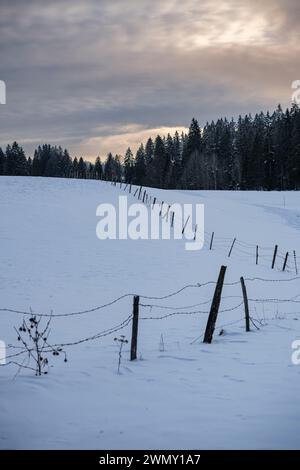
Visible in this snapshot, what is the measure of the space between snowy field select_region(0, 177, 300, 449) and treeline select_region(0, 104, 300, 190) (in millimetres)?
50284

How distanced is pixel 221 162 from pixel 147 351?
92.0m

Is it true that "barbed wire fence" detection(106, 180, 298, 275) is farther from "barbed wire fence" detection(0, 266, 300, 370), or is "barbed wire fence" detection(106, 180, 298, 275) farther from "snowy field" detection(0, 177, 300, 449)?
"barbed wire fence" detection(0, 266, 300, 370)

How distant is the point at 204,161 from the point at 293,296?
7805 centimetres

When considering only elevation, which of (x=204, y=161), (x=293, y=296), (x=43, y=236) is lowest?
(x=293, y=296)

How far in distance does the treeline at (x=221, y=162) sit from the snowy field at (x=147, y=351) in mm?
50284

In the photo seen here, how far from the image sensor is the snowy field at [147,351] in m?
5.94

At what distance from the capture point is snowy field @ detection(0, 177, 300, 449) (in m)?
5.94

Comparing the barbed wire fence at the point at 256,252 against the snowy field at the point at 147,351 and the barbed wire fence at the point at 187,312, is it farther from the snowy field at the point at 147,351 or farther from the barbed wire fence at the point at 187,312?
the barbed wire fence at the point at 187,312

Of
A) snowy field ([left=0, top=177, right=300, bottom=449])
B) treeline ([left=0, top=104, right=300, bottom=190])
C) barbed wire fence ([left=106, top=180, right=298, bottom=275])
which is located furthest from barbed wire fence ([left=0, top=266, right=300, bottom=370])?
treeline ([left=0, top=104, right=300, bottom=190])

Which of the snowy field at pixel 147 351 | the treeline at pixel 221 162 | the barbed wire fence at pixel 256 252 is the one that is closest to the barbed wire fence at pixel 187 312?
the snowy field at pixel 147 351

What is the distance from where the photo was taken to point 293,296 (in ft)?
61.4
